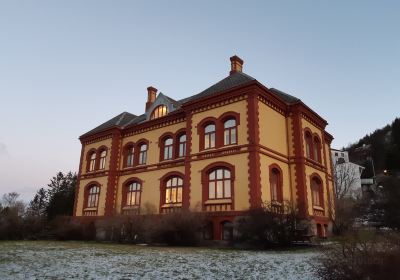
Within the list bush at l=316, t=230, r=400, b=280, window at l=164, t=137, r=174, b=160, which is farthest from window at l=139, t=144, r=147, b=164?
bush at l=316, t=230, r=400, b=280

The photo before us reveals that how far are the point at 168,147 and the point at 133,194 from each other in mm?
5467

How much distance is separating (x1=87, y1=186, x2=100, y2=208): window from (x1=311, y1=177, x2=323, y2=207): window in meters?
19.1

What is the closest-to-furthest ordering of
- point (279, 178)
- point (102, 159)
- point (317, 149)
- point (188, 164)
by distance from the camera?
point (279, 178) < point (188, 164) < point (317, 149) < point (102, 159)

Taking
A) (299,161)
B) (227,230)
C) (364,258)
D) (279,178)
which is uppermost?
(299,161)

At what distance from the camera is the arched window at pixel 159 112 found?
28.6m

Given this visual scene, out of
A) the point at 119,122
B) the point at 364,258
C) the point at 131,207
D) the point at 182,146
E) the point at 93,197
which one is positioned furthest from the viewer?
the point at 119,122

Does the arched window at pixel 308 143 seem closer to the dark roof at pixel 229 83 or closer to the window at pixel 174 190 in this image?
the dark roof at pixel 229 83

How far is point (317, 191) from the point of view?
25.6m

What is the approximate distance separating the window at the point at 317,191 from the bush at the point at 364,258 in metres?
18.4

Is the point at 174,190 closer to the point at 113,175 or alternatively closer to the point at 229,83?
the point at 113,175

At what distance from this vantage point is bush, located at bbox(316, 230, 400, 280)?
5.68 metres

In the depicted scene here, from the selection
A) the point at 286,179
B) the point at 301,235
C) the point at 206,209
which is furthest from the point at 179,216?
the point at 286,179

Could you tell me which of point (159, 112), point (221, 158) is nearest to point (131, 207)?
point (159, 112)

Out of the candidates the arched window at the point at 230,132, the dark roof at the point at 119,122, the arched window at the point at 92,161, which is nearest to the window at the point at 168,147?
the arched window at the point at 230,132
